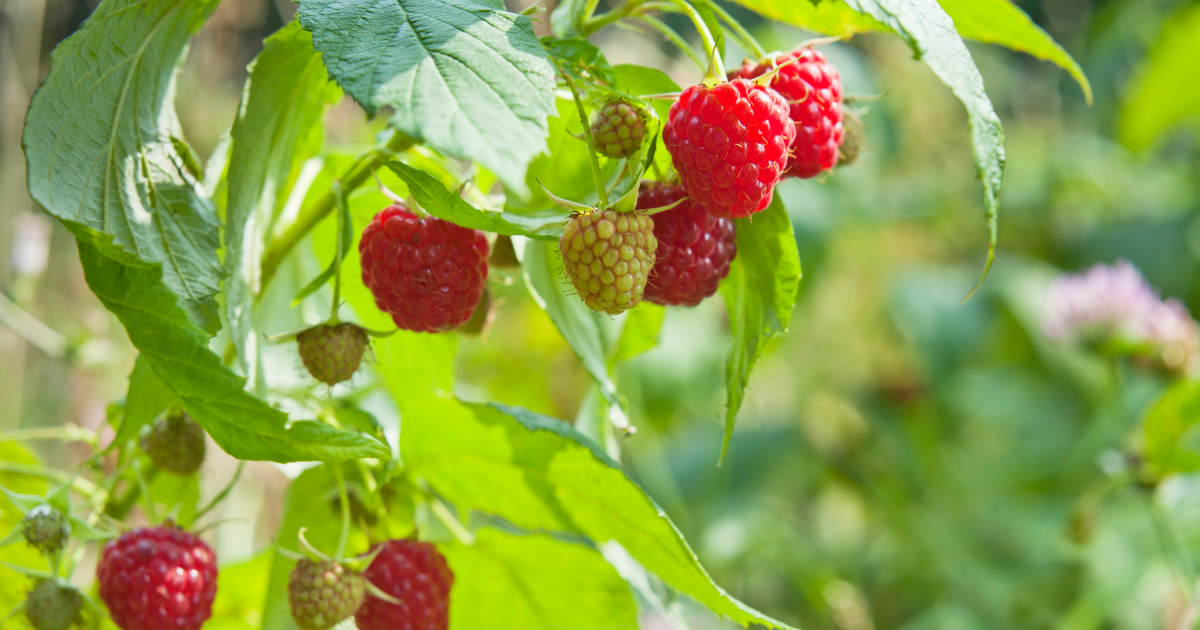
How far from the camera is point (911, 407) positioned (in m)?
1.49

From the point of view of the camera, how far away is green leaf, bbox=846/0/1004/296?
0.35m

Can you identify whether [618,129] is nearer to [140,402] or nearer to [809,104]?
[809,104]

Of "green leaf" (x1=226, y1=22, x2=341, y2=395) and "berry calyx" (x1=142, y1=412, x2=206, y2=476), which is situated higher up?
"green leaf" (x1=226, y1=22, x2=341, y2=395)

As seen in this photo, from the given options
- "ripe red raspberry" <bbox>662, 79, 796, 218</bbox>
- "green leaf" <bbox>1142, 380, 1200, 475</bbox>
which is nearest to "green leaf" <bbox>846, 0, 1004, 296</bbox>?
"ripe red raspberry" <bbox>662, 79, 796, 218</bbox>

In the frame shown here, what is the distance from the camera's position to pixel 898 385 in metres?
1.50

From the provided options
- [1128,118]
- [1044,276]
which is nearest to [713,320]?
[1044,276]

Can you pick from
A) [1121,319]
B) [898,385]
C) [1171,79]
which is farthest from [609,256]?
[1171,79]

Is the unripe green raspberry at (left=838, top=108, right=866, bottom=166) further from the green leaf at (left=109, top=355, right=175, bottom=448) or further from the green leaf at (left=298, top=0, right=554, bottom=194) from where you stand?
the green leaf at (left=109, top=355, right=175, bottom=448)

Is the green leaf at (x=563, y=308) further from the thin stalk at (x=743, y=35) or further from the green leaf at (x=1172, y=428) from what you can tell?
the green leaf at (x=1172, y=428)

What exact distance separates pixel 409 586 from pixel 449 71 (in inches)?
12.4

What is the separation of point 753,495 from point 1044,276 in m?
0.69

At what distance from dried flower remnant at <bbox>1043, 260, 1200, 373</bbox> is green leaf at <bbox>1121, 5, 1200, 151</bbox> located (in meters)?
0.49

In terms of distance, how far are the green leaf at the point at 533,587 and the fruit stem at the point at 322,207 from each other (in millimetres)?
214

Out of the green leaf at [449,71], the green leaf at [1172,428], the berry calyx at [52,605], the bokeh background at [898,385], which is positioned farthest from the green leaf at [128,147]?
the green leaf at [1172,428]
